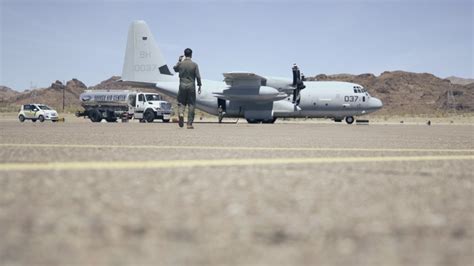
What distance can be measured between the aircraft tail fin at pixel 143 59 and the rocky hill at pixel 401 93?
3399 inches

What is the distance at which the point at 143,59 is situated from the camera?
30.3m

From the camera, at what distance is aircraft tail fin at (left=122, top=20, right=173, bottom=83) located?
2984 centimetres

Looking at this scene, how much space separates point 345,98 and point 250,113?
5.31 metres

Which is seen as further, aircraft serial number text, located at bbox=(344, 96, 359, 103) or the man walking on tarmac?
aircraft serial number text, located at bbox=(344, 96, 359, 103)

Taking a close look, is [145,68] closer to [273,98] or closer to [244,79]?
[244,79]

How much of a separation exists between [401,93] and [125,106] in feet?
354

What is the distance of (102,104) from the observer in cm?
3262

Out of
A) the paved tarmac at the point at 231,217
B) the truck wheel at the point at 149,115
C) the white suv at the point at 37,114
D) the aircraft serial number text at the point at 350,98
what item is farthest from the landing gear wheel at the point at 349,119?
the paved tarmac at the point at 231,217

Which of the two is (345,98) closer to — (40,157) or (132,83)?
(132,83)

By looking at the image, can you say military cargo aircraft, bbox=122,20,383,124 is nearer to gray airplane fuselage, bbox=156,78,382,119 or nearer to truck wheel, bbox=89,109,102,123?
gray airplane fuselage, bbox=156,78,382,119

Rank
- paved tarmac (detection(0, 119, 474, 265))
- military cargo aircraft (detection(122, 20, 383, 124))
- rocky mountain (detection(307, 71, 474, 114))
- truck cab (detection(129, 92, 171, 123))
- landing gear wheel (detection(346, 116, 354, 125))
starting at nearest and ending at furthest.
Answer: paved tarmac (detection(0, 119, 474, 265)), military cargo aircraft (detection(122, 20, 383, 124)), landing gear wheel (detection(346, 116, 354, 125)), truck cab (detection(129, 92, 171, 123)), rocky mountain (detection(307, 71, 474, 114))

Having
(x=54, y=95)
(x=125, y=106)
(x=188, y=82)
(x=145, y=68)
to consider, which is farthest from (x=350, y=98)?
(x=54, y=95)

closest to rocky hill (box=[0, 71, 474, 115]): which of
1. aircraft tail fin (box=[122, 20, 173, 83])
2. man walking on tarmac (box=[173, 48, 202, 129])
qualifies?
aircraft tail fin (box=[122, 20, 173, 83])

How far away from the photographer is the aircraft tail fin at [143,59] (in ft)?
97.9
